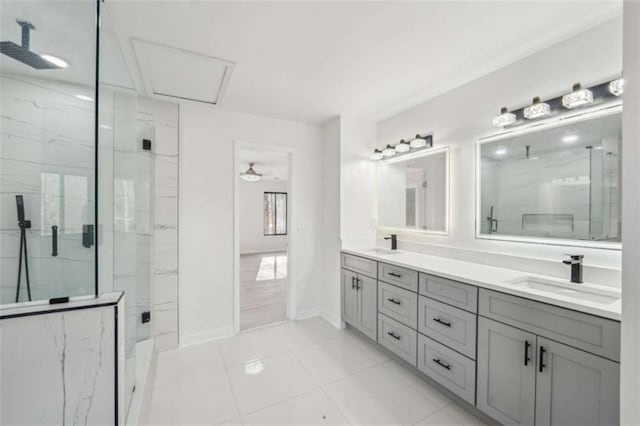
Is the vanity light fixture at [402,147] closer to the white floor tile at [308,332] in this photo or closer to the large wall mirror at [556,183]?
the large wall mirror at [556,183]

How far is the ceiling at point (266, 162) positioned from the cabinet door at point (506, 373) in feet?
12.4

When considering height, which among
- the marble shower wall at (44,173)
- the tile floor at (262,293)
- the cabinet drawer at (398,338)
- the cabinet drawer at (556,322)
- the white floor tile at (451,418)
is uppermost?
the marble shower wall at (44,173)

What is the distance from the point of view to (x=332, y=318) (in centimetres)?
315

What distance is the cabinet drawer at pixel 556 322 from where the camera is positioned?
1.14 m

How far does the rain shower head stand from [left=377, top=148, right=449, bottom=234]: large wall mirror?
288cm

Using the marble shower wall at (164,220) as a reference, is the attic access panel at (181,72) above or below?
above

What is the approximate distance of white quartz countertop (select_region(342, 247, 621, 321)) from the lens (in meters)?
1.20

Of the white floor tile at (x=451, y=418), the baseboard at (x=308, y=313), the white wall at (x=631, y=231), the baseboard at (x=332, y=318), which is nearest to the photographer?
the white wall at (x=631, y=231)

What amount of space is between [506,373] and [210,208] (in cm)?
279

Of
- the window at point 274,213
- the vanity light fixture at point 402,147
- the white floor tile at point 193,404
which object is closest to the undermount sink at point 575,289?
the vanity light fixture at point 402,147

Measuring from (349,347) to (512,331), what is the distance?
1.54 meters

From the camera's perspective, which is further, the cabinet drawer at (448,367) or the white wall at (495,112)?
the cabinet drawer at (448,367)

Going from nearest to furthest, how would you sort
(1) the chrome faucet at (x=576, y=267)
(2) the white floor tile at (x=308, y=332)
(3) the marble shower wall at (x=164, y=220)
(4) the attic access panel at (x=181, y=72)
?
(1) the chrome faucet at (x=576, y=267), (4) the attic access panel at (x=181, y=72), (3) the marble shower wall at (x=164, y=220), (2) the white floor tile at (x=308, y=332)

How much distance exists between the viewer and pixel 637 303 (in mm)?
687
